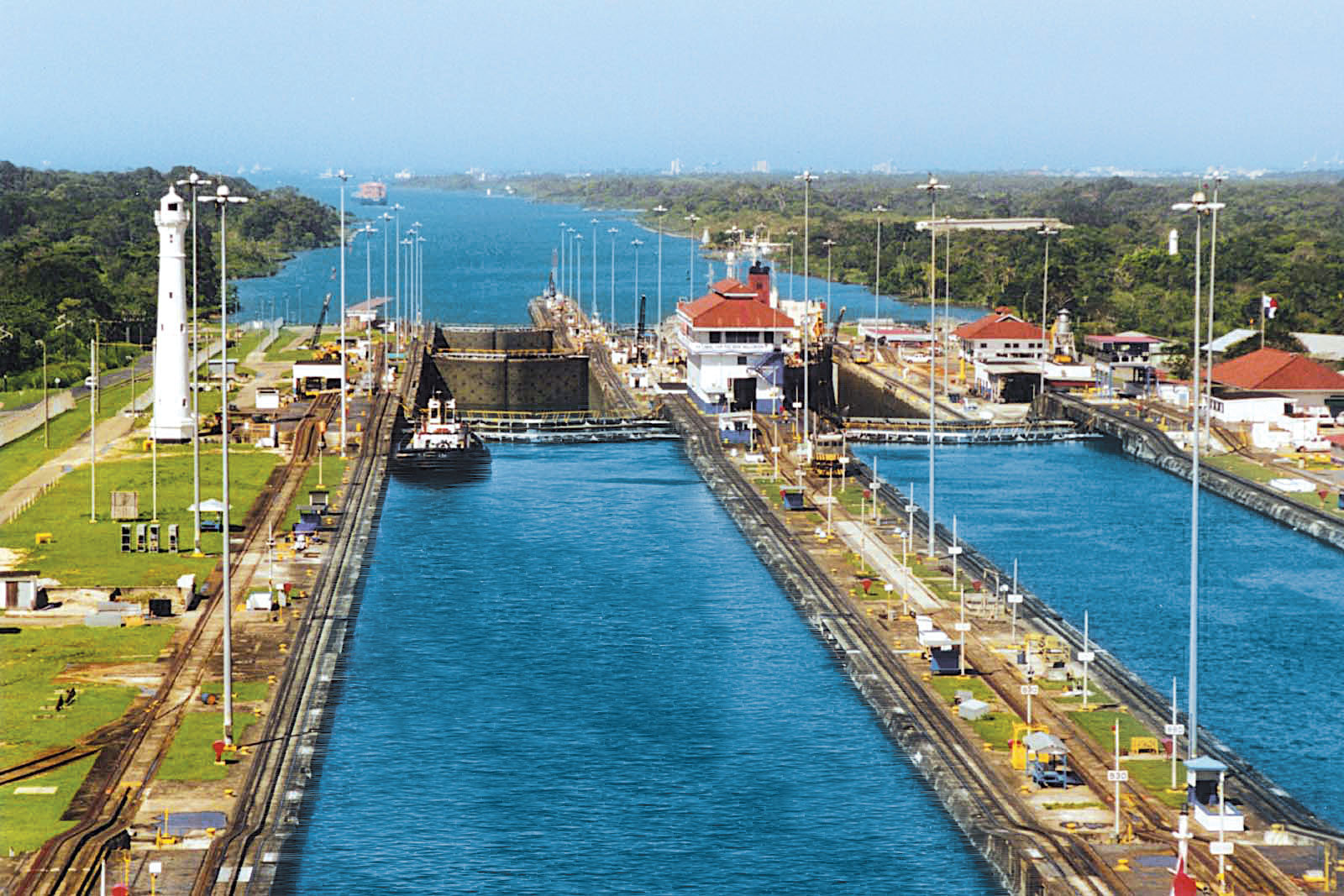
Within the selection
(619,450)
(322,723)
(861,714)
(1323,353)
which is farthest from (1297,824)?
(1323,353)

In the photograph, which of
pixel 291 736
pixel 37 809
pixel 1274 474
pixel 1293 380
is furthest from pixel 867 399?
pixel 37 809

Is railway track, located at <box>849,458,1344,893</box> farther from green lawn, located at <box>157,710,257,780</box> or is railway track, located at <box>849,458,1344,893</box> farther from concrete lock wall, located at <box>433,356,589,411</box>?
concrete lock wall, located at <box>433,356,589,411</box>

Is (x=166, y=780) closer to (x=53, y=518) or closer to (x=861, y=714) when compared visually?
(x=861, y=714)

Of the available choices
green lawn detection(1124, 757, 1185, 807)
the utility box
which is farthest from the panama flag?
the utility box

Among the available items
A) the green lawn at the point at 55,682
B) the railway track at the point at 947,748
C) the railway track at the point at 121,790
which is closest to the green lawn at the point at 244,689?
the railway track at the point at 121,790

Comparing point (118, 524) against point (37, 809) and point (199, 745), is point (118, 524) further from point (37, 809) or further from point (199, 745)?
point (37, 809)

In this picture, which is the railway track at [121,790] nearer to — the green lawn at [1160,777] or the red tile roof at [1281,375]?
the green lawn at [1160,777]
